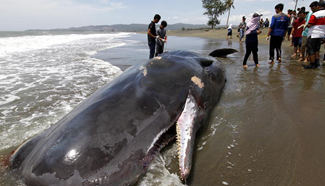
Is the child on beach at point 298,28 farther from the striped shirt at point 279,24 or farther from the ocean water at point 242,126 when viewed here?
the ocean water at point 242,126

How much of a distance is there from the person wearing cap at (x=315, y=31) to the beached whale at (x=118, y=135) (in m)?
5.76

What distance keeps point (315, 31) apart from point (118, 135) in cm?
722

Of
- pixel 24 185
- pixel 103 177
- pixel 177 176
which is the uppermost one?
pixel 103 177

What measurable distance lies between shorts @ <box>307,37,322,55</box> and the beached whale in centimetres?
581

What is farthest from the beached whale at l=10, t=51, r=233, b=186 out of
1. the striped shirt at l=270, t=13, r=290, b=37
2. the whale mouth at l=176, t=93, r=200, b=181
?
the striped shirt at l=270, t=13, r=290, b=37

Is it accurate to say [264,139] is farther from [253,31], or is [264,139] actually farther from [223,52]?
[223,52]

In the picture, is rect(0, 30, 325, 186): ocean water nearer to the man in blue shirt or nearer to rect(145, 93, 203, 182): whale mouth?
rect(145, 93, 203, 182): whale mouth

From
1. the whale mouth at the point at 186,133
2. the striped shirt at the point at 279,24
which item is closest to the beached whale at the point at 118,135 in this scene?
the whale mouth at the point at 186,133

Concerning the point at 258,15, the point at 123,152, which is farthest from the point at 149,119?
the point at 258,15

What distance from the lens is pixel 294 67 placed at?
7.13 meters

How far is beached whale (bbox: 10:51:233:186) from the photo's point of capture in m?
1.75

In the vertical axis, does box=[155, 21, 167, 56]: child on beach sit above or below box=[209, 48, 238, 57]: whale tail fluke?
above

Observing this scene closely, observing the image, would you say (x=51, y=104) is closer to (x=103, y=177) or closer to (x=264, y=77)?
(x=103, y=177)

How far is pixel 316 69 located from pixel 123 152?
7053 mm
